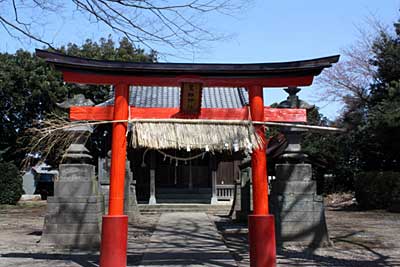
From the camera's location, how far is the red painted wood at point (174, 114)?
755cm

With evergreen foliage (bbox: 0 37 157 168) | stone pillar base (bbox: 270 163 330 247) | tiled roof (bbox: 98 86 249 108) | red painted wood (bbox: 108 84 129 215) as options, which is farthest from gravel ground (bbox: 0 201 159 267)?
evergreen foliage (bbox: 0 37 157 168)

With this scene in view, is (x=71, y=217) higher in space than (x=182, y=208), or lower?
higher

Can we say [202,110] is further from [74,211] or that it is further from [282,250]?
[74,211]

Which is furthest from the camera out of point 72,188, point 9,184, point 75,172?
point 9,184

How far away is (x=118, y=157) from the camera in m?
7.29

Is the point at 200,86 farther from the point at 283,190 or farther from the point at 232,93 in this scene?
the point at 232,93

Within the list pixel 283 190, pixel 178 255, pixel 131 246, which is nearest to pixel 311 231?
pixel 283 190

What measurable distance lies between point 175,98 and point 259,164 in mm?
17780

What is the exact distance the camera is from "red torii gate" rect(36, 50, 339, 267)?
7246mm

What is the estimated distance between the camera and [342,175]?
31000 millimetres

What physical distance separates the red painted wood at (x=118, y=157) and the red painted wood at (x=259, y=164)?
1.97m

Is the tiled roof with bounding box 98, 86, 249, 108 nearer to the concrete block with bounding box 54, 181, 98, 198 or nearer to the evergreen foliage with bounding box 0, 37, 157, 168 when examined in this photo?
the evergreen foliage with bounding box 0, 37, 157, 168

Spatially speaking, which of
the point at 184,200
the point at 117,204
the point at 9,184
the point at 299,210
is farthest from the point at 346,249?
the point at 9,184

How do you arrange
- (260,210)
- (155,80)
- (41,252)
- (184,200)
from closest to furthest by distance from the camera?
(260,210), (155,80), (41,252), (184,200)
